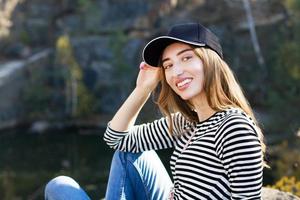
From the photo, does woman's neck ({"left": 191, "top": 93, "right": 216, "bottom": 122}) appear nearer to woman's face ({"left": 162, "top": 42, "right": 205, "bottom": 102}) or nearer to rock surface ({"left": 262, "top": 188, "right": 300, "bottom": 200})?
woman's face ({"left": 162, "top": 42, "right": 205, "bottom": 102})

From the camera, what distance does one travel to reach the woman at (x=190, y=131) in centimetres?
181

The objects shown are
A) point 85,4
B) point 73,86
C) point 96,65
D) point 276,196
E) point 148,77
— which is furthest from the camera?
point 85,4

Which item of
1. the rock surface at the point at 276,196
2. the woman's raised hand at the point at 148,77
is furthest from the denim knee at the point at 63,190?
the rock surface at the point at 276,196

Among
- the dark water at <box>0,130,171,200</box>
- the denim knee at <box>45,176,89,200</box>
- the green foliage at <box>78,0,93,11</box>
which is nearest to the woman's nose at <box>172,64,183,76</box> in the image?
the denim knee at <box>45,176,89,200</box>

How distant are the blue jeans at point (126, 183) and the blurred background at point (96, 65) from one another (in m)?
10.9

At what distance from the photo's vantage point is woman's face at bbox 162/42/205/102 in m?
2.03

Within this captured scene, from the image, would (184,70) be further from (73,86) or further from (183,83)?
(73,86)

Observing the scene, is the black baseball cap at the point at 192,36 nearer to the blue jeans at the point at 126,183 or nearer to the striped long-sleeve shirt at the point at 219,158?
the striped long-sleeve shirt at the point at 219,158

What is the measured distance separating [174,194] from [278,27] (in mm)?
16275

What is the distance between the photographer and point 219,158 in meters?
1.88

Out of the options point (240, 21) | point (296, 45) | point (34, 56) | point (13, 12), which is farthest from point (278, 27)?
point (13, 12)

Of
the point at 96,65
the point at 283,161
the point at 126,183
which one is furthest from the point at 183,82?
the point at 96,65

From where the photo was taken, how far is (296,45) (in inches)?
592

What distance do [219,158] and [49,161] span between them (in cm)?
1254
